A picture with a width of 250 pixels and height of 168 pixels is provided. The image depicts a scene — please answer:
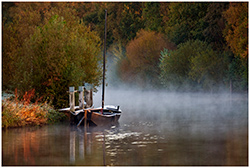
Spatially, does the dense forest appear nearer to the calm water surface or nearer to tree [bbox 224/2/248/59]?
tree [bbox 224/2/248/59]

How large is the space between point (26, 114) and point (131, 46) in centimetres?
4762

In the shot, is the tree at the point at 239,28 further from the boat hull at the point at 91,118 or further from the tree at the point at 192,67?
the boat hull at the point at 91,118

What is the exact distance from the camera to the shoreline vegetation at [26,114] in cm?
2483

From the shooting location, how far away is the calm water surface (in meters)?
16.5

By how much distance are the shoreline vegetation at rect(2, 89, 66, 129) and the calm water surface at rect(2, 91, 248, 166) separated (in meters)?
0.78

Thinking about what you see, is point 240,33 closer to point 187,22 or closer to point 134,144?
point 187,22

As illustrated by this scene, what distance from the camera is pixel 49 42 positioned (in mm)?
30891

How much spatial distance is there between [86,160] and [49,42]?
15260mm

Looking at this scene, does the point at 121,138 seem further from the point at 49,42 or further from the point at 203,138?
the point at 49,42

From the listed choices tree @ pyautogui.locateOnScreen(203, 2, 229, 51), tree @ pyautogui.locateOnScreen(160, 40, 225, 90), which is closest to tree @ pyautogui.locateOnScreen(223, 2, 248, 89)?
tree @ pyautogui.locateOnScreen(160, 40, 225, 90)

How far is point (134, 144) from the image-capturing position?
20203 millimetres

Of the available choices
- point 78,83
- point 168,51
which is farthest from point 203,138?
point 168,51

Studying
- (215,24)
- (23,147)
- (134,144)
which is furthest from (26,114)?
(215,24)

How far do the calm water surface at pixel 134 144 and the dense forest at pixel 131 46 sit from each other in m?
5.56
